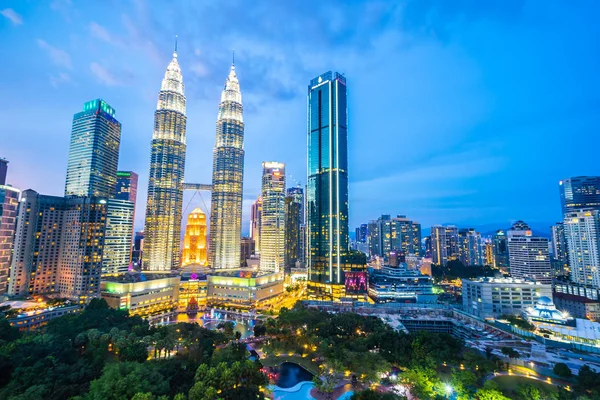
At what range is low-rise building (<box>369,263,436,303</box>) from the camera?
106438 mm

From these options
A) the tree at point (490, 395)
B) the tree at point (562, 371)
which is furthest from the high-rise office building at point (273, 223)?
the tree at point (490, 395)

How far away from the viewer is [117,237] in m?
132

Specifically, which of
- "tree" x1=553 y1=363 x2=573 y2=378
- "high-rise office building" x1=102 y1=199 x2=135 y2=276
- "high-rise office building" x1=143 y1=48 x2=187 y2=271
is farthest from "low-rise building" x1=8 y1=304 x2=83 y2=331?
"tree" x1=553 y1=363 x2=573 y2=378

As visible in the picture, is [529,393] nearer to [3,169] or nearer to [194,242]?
[194,242]

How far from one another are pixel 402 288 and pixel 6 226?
12845 centimetres

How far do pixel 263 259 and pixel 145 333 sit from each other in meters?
101

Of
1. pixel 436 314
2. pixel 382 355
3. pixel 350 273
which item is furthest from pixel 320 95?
pixel 382 355

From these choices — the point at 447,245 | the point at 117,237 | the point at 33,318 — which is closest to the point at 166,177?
the point at 117,237

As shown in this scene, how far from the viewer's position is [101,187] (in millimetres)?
134000

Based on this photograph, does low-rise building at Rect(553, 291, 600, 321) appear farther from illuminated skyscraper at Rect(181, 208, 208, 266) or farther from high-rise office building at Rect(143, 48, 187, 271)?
high-rise office building at Rect(143, 48, 187, 271)

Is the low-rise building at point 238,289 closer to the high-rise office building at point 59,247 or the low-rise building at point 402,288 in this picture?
the high-rise office building at point 59,247

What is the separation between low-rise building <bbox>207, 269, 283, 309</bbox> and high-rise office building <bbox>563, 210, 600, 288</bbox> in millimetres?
119867

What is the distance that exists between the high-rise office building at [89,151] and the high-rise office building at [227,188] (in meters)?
51.1

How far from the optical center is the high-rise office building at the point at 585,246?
10369cm
